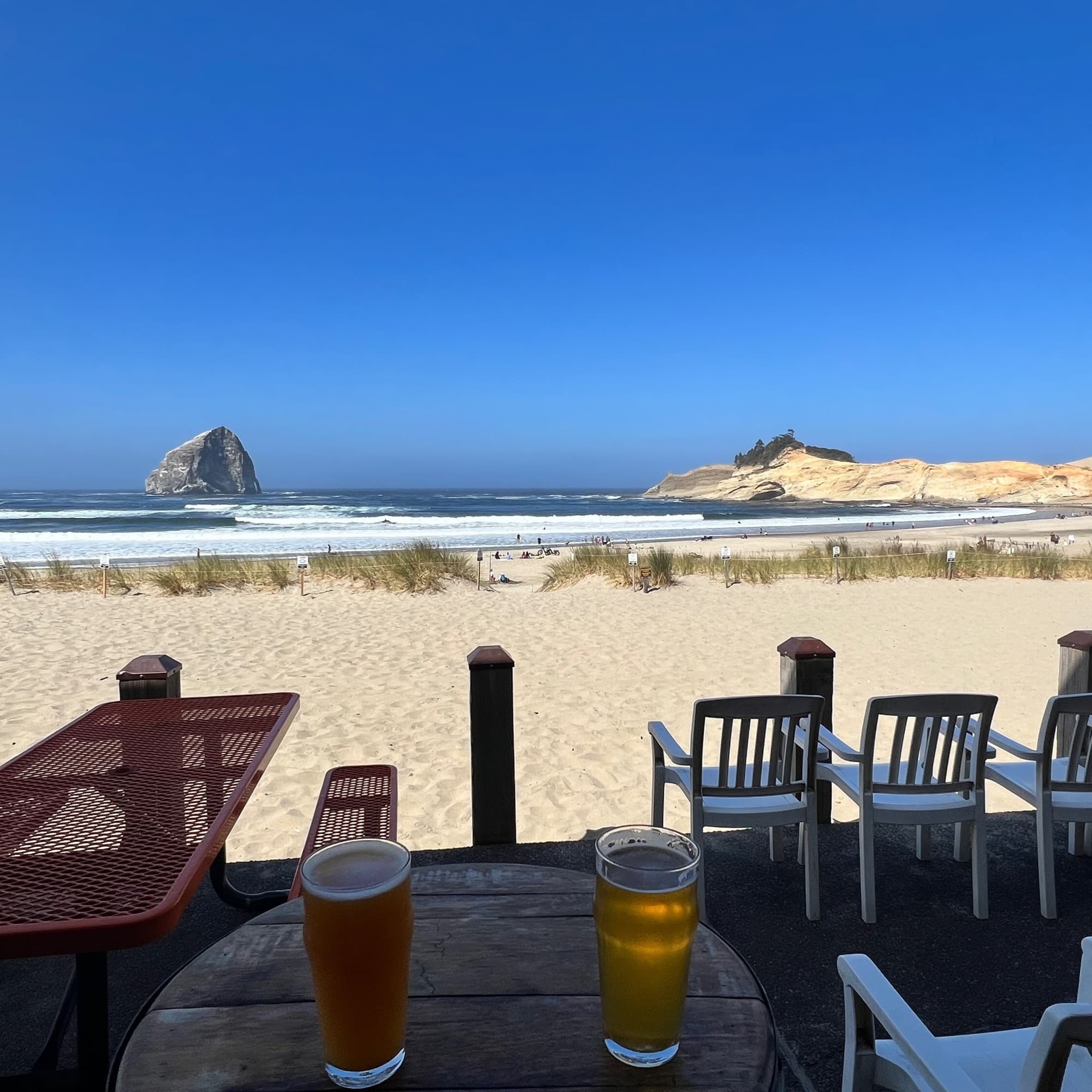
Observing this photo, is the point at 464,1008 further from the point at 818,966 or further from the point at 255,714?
the point at 818,966

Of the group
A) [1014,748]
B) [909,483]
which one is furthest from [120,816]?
[909,483]

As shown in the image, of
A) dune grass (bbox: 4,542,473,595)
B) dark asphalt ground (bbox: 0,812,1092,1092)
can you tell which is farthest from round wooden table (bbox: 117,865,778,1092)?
dune grass (bbox: 4,542,473,595)

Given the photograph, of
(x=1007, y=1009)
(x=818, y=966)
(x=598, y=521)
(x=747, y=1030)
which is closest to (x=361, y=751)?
(x=818, y=966)

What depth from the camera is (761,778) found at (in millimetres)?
2553

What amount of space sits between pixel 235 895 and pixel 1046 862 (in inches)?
115

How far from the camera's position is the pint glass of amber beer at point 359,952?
0.79 meters

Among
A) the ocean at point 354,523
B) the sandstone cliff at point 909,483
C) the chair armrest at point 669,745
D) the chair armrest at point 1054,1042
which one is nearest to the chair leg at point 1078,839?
the chair armrest at point 669,745

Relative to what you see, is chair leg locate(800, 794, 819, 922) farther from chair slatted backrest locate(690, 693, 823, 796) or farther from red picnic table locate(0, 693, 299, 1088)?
red picnic table locate(0, 693, 299, 1088)

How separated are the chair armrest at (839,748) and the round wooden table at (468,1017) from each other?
154cm

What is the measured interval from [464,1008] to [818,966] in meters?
1.77

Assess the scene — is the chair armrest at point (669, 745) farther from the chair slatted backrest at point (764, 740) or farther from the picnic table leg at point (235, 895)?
the picnic table leg at point (235, 895)

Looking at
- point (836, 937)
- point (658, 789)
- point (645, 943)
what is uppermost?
point (645, 943)

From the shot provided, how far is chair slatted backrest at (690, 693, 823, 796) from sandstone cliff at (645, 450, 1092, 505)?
58977 mm

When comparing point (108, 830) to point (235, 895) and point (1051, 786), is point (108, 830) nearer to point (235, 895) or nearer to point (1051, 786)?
point (235, 895)
